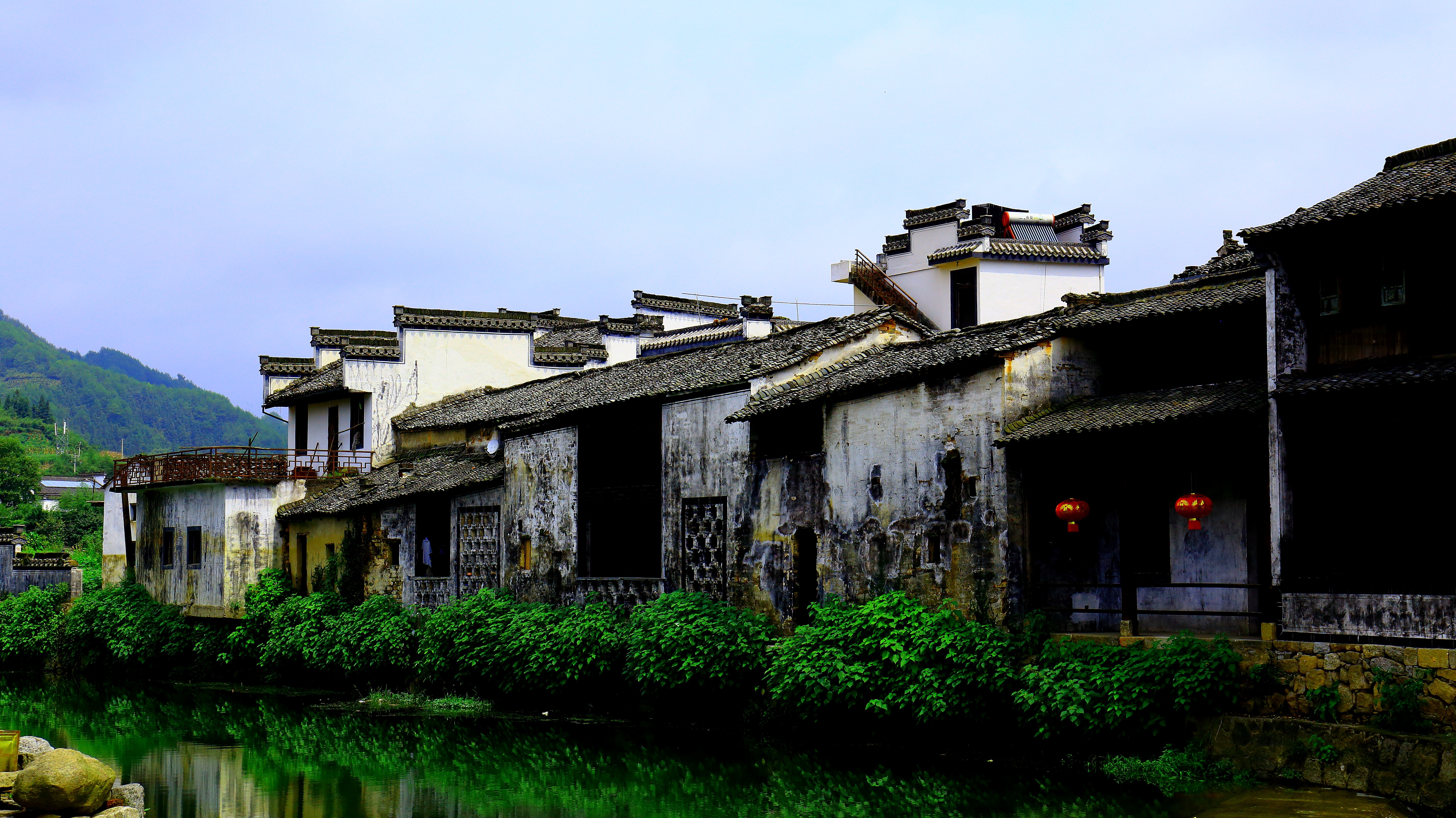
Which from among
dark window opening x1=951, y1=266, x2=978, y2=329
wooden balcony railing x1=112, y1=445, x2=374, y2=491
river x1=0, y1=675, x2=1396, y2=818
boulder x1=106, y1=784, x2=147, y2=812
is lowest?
river x1=0, y1=675, x2=1396, y2=818

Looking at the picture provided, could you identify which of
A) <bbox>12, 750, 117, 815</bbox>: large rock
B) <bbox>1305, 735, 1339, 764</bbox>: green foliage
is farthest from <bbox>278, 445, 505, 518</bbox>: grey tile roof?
<bbox>1305, 735, 1339, 764</bbox>: green foliage

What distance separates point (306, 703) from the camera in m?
22.9

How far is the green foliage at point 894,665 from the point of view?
1491 cm

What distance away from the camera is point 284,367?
34.7m

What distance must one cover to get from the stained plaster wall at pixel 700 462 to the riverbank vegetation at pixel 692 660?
126 centimetres

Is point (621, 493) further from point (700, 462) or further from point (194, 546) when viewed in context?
point (194, 546)

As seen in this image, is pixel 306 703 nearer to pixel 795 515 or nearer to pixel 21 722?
pixel 21 722

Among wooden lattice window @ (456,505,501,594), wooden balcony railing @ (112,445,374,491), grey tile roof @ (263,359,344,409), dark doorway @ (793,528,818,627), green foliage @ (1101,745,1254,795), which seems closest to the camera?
green foliage @ (1101,745,1254,795)

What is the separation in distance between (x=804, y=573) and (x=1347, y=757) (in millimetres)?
7932

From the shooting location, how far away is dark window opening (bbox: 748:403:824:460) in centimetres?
1858

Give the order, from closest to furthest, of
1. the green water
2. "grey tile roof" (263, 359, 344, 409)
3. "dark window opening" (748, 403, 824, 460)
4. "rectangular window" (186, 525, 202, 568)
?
the green water → "dark window opening" (748, 403, 824, 460) → "rectangular window" (186, 525, 202, 568) → "grey tile roof" (263, 359, 344, 409)

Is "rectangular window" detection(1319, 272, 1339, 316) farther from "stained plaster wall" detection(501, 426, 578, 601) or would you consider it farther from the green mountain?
the green mountain

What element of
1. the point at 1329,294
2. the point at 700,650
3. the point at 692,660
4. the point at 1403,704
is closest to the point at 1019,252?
the point at 700,650

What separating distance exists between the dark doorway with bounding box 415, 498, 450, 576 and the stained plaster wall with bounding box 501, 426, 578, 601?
1.94 m
